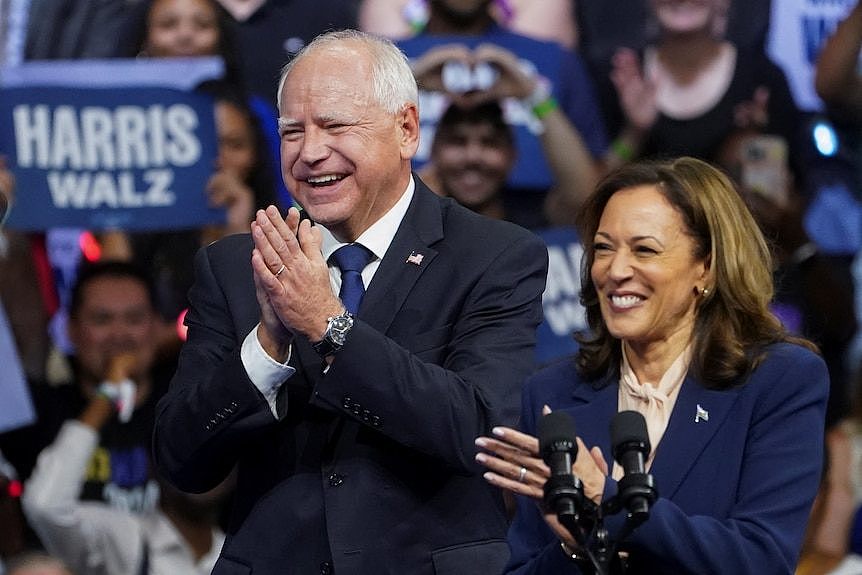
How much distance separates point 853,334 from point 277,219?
4.44 metres

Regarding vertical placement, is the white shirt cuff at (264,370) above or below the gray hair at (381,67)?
below

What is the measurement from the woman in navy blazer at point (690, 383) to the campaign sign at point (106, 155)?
9.90ft

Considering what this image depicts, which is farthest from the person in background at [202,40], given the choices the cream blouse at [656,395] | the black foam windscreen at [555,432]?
the black foam windscreen at [555,432]

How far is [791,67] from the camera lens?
682cm

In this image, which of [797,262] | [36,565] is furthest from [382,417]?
[797,262]

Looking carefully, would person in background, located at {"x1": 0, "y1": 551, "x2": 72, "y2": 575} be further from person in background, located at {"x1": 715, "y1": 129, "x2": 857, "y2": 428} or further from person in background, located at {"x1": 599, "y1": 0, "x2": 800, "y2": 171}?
person in background, located at {"x1": 715, "y1": 129, "x2": 857, "y2": 428}

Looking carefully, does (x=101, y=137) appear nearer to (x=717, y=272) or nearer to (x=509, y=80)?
(x=509, y=80)

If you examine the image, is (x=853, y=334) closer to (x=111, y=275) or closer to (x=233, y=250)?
(x=111, y=275)

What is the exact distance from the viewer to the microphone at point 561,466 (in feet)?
7.70

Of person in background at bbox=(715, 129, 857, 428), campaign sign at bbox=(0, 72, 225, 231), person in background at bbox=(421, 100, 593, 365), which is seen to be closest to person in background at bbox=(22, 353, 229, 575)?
campaign sign at bbox=(0, 72, 225, 231)

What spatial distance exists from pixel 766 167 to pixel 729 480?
13.9 feet

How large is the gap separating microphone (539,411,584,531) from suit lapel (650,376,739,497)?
42 cm

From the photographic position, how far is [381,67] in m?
2.90

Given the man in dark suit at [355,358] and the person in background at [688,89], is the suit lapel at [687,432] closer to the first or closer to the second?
the man in dark suit at [355,358]
